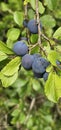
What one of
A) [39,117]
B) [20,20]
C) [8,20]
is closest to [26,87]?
[39,117]

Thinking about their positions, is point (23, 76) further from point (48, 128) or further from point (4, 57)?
point (4, 57)

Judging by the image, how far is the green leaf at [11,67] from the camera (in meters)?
0.99

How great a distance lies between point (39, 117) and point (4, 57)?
3.26ft

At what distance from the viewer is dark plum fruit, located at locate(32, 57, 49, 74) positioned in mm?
935

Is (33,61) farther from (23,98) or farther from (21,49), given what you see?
(23,98)

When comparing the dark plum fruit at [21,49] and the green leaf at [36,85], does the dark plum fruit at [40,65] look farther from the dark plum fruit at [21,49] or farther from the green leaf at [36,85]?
the green leaf at [36,85]

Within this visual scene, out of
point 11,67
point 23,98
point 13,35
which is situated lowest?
point 23,98

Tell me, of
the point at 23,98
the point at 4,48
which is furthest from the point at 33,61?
the point at 23,98

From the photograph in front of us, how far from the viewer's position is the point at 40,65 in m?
0.93

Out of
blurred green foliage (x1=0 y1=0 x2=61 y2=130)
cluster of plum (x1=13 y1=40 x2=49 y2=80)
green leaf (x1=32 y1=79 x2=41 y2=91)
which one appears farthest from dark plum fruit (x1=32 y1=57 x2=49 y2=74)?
green leaf (x1=32 y1=79 x2=41 y2=91)

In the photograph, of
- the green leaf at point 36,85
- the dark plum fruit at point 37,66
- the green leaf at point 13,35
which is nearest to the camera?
the dark plum fruit at point 37,66

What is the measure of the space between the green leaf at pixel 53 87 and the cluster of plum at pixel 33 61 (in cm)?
3

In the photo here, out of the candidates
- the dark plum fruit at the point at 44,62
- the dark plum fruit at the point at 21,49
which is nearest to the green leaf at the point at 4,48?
the dark plum fruit at the point at 21,49

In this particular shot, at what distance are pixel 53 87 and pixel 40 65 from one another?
76 mm
